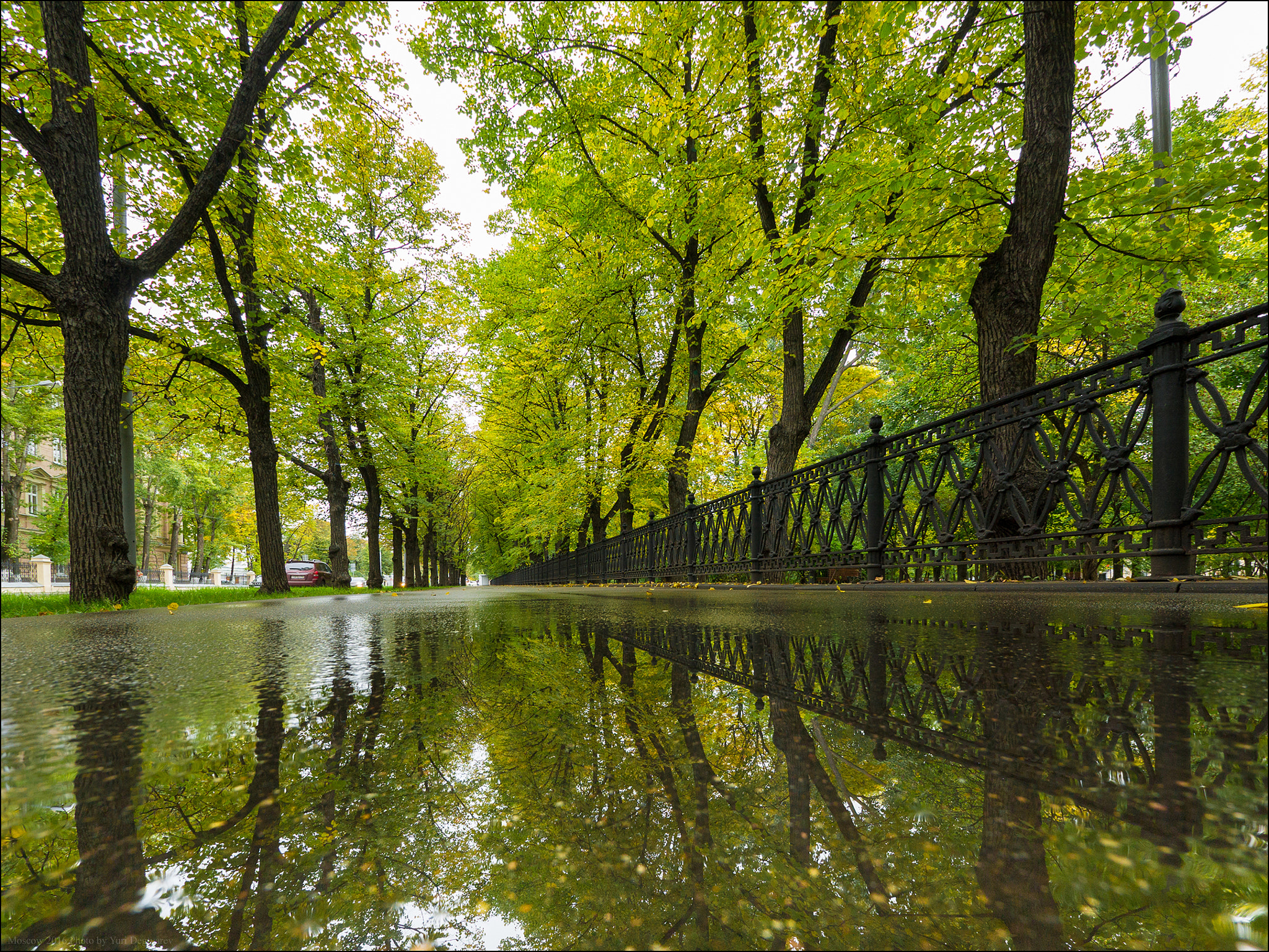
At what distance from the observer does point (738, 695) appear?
1.60m

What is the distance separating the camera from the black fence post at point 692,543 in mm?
12062

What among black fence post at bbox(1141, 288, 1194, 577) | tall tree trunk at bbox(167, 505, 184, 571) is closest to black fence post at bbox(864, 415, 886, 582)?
black fence post at bbox(1141, 288, 1194, 577)

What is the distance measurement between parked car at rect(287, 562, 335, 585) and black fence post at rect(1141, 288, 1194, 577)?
29.7 metres

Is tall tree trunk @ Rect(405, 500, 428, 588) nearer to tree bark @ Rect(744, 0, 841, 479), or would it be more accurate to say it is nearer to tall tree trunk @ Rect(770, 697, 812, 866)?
tree bark @ Rect(744, 0, 841, 479)

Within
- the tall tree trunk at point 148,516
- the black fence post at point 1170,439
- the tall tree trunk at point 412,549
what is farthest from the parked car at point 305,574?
the black fence post at point 1170,439

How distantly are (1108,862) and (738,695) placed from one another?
0.97 meters

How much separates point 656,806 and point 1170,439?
472 centimetres

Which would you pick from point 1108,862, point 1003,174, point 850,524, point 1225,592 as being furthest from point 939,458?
point 1108,862

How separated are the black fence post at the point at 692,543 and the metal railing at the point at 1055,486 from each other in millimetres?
995

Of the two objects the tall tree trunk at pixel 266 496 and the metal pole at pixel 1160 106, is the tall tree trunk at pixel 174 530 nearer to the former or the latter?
the tall tree trunk at pixel 266 496

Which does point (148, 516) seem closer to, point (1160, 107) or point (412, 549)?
point (412, 549)

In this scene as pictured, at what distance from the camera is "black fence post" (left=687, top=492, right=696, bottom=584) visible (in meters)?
12.1

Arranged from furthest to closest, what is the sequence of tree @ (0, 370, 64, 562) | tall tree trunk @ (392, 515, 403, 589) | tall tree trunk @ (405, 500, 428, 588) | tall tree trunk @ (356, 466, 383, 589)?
1. tall tree trunk @ (405, 500, 428, 588)
2. tall tree trunk @ (392, 515, 403, 589)
3. tree @ (0, 370, 64, 562)
4. tall tree trunk @ (356, 466, 383, 589)

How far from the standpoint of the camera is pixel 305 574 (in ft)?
91.0
